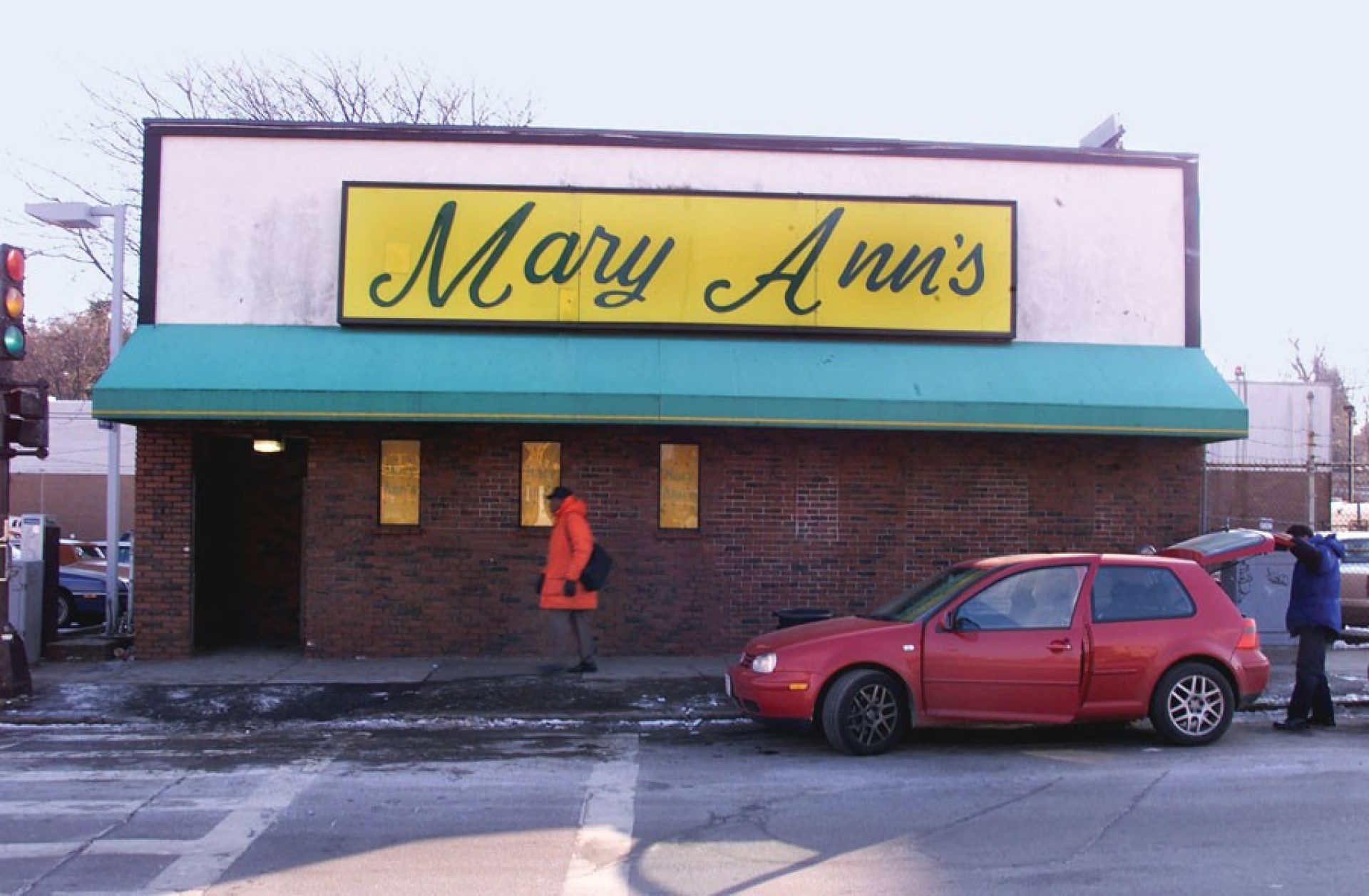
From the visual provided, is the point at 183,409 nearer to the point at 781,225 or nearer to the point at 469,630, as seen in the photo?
the point at 469,630

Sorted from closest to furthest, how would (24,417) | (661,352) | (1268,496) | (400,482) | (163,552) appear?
(24,417) → (661,352) → (163,552) → (400,482) → (1268,496)

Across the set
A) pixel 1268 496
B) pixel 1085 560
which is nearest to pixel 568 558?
pixel 1085 560

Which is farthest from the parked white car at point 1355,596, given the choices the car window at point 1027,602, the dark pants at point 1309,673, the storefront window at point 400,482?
the storefront window at point 400,482

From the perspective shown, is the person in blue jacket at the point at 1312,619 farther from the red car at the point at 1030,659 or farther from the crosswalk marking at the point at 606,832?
the crosswalk marking at the point at 606,832

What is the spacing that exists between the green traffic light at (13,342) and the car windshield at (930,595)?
315 inches

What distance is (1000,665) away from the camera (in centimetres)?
915

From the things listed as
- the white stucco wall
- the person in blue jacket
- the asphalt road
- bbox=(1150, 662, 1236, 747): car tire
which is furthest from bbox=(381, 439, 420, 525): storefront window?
the person in blue jacket

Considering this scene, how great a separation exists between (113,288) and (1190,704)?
39.3ft

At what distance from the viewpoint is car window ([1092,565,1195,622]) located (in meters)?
9.46

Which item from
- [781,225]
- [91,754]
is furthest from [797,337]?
[91,754]

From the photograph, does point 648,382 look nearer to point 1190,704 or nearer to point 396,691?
point 396,691

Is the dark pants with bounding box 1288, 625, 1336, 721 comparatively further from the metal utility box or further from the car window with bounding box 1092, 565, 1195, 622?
the metal utility box

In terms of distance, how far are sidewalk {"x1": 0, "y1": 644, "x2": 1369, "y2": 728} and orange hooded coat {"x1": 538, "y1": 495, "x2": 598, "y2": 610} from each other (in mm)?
737

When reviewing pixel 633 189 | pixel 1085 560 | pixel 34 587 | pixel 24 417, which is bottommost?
pixel 34 587
